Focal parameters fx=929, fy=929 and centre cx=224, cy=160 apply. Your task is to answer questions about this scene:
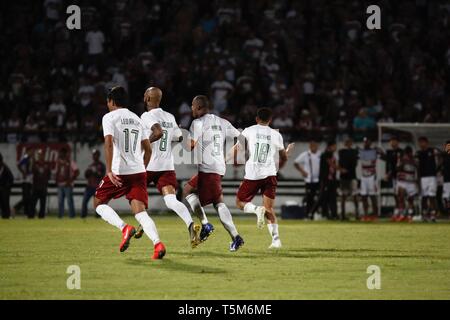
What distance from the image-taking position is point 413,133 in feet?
97.5

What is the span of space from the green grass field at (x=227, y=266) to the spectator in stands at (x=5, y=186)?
7.66 meters

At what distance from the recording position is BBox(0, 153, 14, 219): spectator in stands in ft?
93.1

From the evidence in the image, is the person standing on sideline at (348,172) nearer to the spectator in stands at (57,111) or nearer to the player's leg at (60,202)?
the player's leg at (60,202)

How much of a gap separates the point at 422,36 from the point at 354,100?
467 cm

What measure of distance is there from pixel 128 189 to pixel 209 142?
2127 mm

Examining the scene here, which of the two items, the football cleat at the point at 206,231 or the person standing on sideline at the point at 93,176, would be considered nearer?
the football cleat at the point at 206,231

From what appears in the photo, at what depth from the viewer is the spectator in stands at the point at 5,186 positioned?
93.1 ft

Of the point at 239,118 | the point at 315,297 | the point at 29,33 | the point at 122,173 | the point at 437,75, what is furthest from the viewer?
the point at 29,33

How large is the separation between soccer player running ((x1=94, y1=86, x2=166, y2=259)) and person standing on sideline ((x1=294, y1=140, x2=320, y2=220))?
14558 millimetres

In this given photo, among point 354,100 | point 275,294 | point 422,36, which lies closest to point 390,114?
point 354,100

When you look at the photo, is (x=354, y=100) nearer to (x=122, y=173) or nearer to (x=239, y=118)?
(x=239, y=118)

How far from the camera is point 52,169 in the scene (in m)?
30.1

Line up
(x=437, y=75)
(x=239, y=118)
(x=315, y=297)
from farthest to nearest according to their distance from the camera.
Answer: (x=437, y=75), (x=239, y=118), (x=315, y=297)

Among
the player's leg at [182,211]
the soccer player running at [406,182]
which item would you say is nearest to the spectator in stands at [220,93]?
the soccer player running at [406,182]
